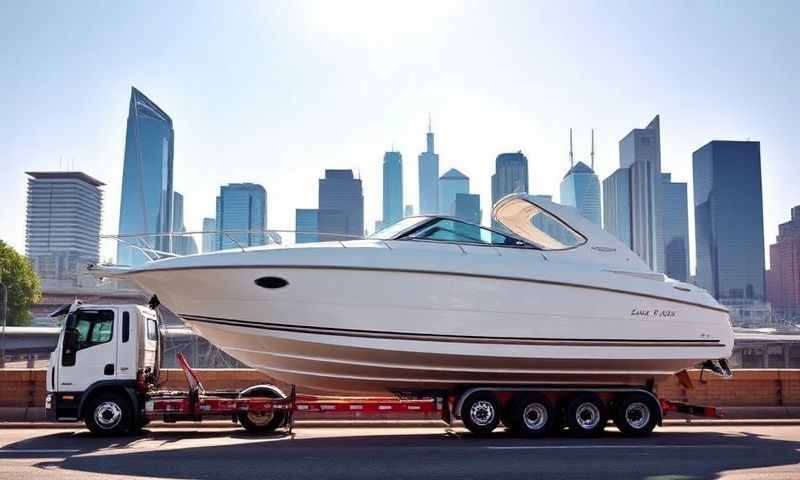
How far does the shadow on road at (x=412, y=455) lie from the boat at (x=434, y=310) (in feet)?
3.46

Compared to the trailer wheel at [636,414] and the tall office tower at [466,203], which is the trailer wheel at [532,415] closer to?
the trailer wheel at [636,414]

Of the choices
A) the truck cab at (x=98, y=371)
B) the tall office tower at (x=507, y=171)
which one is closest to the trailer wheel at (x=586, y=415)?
the truck cab at (x=98, y=371)

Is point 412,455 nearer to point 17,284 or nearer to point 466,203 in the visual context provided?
point 17,284

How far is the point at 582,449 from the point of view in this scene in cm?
961

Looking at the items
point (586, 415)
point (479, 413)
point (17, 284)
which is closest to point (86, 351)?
point (479, 413)

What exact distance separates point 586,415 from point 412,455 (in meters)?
3.52

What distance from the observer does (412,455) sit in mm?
8945

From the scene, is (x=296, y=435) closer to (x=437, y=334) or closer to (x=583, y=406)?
(x=437, y=334)

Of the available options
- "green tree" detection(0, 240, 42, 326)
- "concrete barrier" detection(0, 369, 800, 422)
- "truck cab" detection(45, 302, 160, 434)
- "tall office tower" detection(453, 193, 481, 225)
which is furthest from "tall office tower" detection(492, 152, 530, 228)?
"truck cab" detection(45, 302, 160, 434)

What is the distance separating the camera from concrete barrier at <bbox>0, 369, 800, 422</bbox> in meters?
13.4

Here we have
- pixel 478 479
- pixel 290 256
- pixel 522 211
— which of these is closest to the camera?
pixel 478 479

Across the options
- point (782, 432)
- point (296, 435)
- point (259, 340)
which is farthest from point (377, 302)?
point (782, 432)

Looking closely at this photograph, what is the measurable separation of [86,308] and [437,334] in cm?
528

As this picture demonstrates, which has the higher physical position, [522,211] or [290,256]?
[522,211]
